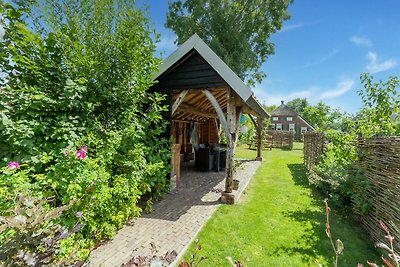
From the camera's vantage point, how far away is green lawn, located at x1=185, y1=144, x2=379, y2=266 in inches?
136

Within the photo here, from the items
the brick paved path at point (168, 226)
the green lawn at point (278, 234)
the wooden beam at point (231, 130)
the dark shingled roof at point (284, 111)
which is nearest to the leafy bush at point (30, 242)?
the brick paved path at point (168, 226)

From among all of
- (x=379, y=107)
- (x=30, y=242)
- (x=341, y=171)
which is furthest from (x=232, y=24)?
(x=30, y=242)

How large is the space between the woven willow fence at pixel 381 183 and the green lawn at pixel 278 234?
0.52 m

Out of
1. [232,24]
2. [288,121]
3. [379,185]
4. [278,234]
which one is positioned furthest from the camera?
[288,121]

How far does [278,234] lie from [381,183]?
7.58 ft

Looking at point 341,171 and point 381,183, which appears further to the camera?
point 341,171

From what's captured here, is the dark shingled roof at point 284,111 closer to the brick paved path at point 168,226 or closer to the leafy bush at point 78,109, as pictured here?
the brick paved path at point 168,226

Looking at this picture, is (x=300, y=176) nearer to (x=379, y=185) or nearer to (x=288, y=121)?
(x=379, y=185)

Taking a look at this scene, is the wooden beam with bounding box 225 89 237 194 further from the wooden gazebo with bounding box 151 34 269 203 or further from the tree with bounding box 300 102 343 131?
the tree with bounding box 300 102 343 131

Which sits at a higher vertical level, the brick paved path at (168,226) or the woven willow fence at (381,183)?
the woven willow fence at (381,183)

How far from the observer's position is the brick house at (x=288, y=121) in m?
43.8

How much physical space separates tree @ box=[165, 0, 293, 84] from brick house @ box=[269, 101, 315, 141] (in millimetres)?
30265

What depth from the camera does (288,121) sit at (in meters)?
45.7

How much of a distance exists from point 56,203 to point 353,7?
9.52m
